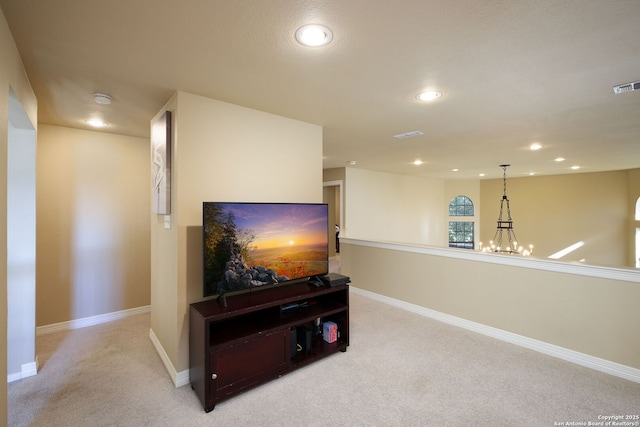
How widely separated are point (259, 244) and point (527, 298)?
2874mm

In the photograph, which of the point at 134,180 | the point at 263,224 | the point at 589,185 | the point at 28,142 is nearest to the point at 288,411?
the point at 263,224

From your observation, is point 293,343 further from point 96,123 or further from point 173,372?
point 96,123

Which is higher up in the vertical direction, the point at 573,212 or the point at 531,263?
the point at 573,212

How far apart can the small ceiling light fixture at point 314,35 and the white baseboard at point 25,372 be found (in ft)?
11.1

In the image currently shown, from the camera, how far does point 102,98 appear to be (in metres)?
2.39

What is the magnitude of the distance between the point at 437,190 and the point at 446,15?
8346mm

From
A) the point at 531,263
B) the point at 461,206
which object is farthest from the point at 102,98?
the point at 461,206

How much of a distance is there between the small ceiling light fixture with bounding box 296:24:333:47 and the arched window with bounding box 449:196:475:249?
9.11 m

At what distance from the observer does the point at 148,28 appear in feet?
4.90

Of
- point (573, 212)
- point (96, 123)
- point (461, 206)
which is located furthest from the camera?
point (461, 206)

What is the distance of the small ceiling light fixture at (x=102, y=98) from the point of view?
234cm

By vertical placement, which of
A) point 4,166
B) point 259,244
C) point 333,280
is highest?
point 4,166

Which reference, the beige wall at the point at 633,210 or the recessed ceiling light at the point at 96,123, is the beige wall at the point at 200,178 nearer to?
the recessed ceiling light at the point at 96,123

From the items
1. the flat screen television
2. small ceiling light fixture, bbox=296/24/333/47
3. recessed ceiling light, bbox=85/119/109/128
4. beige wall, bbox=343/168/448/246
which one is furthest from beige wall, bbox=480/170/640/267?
recessed ceiling light, bbox=85/119/109/128
